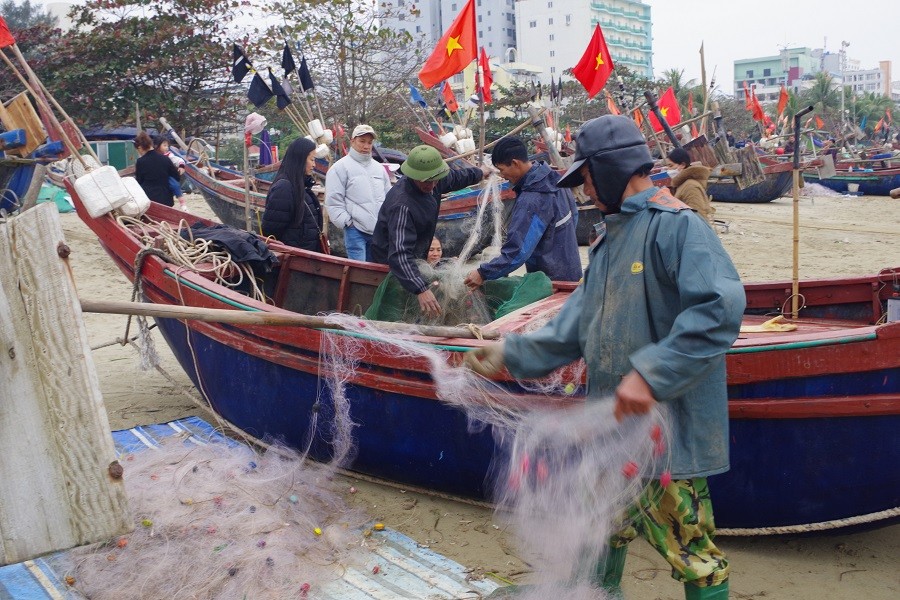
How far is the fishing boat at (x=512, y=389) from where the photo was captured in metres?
3.28

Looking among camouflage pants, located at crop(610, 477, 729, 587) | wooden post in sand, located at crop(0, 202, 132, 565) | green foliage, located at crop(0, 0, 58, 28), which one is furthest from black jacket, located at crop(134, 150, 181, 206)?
green foliage, located at crop(0, 0, 58, 28)

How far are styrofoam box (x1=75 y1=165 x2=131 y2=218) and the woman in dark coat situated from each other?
1.21 meters

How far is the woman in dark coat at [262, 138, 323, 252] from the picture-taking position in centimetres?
645

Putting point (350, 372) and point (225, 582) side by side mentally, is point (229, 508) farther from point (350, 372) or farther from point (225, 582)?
point (350, 372)

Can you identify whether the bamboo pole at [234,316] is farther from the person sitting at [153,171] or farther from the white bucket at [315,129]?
the white bucket at [315,129]

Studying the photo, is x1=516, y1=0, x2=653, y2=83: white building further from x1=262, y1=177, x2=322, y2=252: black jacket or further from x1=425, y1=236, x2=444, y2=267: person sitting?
x1=425, y1=236, x2=444, y2=267: person sitting

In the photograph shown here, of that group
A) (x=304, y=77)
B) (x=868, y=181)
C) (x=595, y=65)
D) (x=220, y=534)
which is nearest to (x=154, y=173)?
(x=304, y=77)

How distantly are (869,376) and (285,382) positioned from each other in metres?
2.88

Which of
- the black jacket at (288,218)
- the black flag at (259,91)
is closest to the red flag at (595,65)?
the black flag at (259,91)

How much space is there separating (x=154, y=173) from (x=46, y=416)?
823 centimetres

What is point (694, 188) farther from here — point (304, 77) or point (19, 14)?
point (19, 14)

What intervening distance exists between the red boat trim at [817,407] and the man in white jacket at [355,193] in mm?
4186

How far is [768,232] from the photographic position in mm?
15445

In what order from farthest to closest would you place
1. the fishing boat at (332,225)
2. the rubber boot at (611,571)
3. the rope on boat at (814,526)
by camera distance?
the fishing boat at (332,225) → the rope on boat at (814,526) → the rubber boot at (611,571)
